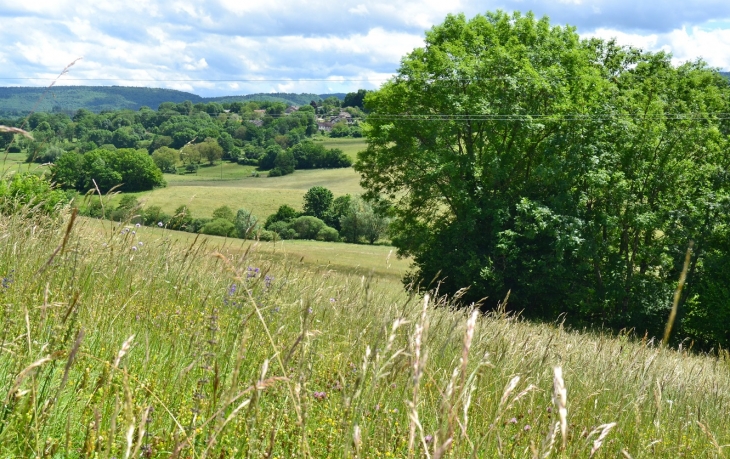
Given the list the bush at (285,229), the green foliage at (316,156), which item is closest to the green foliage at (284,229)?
the bush at (285,229)

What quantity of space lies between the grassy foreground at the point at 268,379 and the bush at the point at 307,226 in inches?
2727

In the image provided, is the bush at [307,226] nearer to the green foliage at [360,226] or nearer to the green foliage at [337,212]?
the green foliage at [360,226]

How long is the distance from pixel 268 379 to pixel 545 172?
26.4 meters

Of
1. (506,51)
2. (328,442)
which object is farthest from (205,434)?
(506,51)

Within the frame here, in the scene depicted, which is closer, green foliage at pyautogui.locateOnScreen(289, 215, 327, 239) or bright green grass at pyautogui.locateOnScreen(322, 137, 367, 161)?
green foliage at pyautogui.locateOnScreen(289, 215, 327, 239)

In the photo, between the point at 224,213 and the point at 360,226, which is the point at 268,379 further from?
the point at 224,213

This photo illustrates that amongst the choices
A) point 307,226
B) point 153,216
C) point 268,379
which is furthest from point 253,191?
point 268,379

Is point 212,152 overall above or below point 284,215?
above

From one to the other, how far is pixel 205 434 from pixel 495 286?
27.3 m

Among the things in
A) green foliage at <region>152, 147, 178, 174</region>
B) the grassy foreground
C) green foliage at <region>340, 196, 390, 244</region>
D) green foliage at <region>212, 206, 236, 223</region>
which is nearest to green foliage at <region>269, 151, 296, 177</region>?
green foliage at <region>152, 147, 178, 174</region>

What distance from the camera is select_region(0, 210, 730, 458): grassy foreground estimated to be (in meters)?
1.70

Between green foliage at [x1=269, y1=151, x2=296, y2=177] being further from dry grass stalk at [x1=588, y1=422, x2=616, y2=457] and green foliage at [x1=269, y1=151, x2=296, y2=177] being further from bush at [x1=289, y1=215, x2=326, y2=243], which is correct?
dry grass stalk at [x1=588, y1=422, x2=616, y2=457]

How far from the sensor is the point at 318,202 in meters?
81.1

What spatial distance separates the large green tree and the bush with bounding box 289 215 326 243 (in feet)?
144
